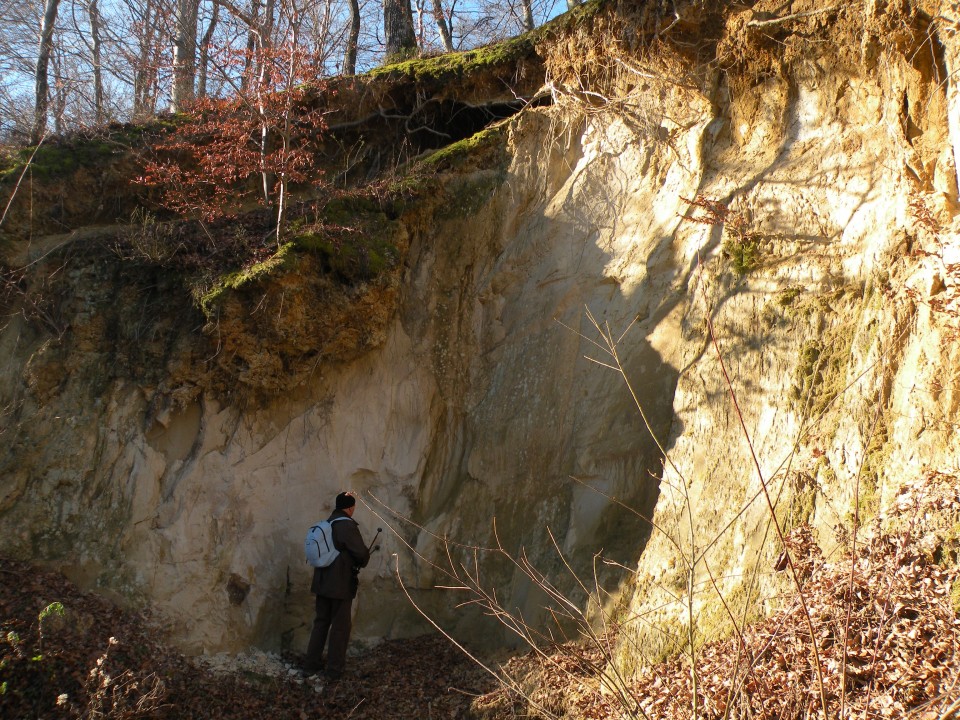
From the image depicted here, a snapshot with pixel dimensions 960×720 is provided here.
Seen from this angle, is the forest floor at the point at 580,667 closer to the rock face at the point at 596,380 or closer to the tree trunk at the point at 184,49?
the rock face at the point at 596,380

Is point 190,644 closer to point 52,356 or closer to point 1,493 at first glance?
point 1,493

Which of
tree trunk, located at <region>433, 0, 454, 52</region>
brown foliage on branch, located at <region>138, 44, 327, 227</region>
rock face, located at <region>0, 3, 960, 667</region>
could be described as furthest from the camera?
tree trunk, located at <region>433, 0, 454, 52</region>

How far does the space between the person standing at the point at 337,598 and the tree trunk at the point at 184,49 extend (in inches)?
373

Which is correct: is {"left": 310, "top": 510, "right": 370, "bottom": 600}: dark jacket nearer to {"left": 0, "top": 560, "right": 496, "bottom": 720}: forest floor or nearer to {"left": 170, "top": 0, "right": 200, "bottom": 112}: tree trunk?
{"left": 0, "top": 560, "right": 496, "bottom": 720}: forest floor

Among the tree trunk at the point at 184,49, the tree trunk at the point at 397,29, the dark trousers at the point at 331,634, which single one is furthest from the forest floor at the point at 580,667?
the tree trunk at the point at 397,29

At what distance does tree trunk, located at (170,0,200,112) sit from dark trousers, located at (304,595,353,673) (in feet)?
32.4

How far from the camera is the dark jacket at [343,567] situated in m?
7.51

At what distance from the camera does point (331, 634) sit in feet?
24.4

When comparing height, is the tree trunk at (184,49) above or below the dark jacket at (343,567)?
above

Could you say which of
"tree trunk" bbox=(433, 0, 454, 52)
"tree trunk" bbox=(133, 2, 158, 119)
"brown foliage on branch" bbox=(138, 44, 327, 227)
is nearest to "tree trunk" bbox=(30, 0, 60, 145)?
"tree trunk" bbox=(133, 2, 158, 119)

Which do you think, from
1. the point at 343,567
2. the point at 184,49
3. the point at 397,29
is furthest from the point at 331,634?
the point at 184,49

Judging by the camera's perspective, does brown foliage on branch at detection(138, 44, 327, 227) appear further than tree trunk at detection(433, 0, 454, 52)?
No

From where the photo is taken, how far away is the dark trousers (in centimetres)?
742

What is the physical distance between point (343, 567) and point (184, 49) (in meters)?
12.6
